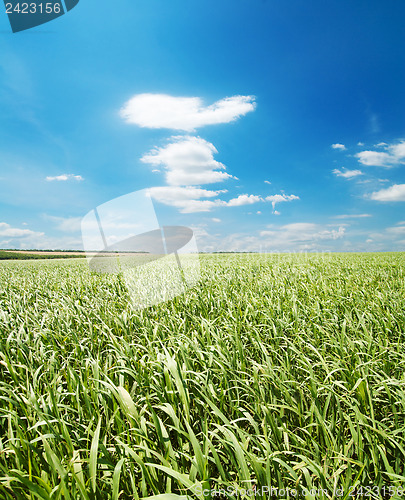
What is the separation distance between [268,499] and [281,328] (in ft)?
6.95

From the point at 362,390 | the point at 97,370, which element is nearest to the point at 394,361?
the point at 362,390

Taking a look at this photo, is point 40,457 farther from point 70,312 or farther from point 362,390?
point 70,312

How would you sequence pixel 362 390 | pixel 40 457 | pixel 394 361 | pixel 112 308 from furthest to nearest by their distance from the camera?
pixel 112 308 < pixel 394 361 < pixel 362 390 < pixel 40 457

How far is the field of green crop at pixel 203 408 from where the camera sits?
1473mm

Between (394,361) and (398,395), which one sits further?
(394,361)

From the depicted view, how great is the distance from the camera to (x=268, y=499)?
4.45ft

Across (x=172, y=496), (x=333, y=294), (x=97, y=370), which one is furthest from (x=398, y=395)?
(x=333, y=294)

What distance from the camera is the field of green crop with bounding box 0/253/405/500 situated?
4.83ft

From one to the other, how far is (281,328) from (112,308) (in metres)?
2.70

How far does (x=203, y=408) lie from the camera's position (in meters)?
2.12

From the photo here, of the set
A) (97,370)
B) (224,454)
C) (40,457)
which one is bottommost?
(224,454)

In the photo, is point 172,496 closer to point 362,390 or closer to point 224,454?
point 224,454

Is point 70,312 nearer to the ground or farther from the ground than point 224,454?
farther from the ground

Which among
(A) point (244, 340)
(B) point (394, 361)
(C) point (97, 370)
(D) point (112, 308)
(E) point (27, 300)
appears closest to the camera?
(C) point (97, 370)
